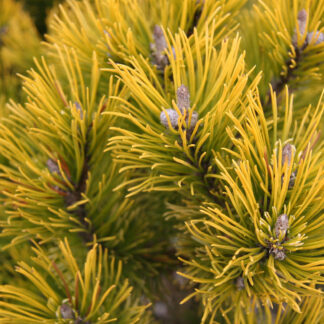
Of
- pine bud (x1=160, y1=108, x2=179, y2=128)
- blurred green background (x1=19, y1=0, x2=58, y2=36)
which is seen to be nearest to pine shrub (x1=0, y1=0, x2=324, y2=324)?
pine bud (x1=160, y1=108, x2=179, y2=128)

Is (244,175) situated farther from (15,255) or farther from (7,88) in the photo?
(7,88)

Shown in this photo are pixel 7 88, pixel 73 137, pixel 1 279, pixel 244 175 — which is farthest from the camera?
pixel 7 88

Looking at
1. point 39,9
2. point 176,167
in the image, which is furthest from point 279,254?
point 39,9

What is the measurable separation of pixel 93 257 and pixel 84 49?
0.30 m

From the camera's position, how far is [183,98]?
421 millimetres

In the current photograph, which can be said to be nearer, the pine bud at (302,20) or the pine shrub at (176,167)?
the pine shrub at (176,167)

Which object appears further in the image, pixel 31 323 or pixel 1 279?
pixel 1 279

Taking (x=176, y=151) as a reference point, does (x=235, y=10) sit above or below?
above

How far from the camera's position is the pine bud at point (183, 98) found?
42cm

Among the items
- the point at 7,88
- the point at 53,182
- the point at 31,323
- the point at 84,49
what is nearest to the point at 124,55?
the point at 84,49

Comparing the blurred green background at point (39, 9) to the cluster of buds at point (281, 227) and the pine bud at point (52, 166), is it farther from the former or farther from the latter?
the cluster of buds at point (281, 227)

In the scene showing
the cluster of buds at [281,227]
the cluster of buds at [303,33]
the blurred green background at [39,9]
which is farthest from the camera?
the blurred green background at [39,9]

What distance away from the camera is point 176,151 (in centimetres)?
45

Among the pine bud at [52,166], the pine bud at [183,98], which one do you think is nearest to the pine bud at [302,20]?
the pine bud at [183,98]
